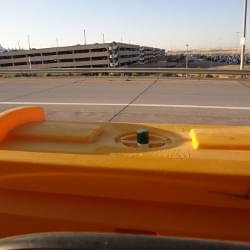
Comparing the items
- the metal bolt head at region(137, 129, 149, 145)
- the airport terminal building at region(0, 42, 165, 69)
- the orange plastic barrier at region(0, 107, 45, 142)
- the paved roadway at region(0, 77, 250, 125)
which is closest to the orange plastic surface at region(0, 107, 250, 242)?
the metal bolt head at region(137, 129, 149, 145)

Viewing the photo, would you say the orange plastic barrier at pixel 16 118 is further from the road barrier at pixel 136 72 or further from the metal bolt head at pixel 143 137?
the road barrier at pixel 136 72

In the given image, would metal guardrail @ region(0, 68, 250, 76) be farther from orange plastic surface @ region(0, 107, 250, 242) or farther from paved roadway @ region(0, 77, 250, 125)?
orange plastic surface @ region(0, 107, 250, 242)

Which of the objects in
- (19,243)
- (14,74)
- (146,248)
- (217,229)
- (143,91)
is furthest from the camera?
(14,74)

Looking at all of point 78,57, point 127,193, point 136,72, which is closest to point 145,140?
point 127,193

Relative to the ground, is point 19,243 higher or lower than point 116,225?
higher

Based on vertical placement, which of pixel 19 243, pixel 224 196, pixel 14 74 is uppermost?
pixel 19 243

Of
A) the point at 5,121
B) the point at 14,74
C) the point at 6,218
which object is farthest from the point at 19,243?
the point at 14,74

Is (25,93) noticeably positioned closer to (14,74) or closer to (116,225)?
(14,74)

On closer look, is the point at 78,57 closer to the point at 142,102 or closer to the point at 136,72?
the point at 136,72

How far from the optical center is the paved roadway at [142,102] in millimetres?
9492

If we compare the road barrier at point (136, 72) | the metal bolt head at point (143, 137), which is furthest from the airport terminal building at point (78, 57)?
the metal bolt head at point (143, 137)

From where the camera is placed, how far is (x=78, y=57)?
152 feet

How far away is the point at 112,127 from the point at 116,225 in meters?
1.11

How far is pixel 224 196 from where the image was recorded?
1.89m
